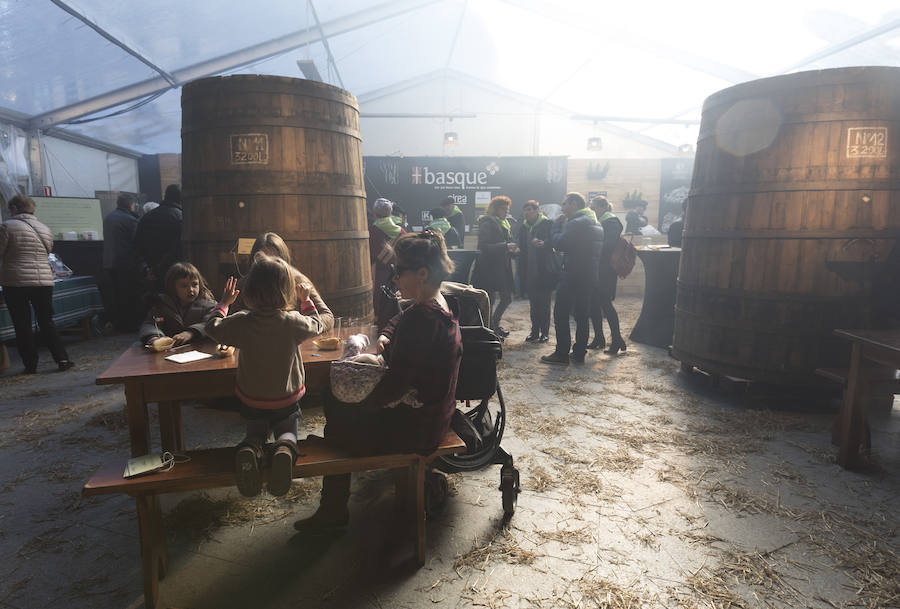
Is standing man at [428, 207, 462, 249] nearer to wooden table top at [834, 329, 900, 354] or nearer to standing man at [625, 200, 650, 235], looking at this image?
standing man at [625, 200, 650, 235]

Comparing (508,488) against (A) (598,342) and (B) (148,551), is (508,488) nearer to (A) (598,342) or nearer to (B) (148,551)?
(B) (148,551)

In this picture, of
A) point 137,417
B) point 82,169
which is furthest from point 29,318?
point 82,169

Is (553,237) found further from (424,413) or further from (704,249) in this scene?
(424,413)

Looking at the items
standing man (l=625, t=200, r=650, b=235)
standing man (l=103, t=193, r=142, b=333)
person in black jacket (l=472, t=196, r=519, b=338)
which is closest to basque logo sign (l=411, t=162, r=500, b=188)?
standing man (l=625, t=200, r=650, b=235)

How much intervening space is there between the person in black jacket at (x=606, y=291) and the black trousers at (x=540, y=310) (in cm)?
62

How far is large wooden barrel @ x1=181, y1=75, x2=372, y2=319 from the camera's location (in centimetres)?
356

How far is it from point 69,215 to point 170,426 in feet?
24.4

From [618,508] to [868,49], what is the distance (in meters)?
10.4

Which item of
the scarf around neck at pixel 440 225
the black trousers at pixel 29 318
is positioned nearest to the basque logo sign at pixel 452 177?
the scarf around neck at pixel 440 225

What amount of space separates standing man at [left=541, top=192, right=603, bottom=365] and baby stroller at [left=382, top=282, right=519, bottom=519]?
253 centimetres

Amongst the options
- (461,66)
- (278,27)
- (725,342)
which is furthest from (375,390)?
(461,66)

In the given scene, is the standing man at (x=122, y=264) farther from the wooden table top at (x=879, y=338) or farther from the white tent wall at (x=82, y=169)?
the wooden table top at (x=879, y=338)

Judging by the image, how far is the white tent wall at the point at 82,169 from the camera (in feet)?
30.6

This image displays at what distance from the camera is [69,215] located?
827 centimetres
